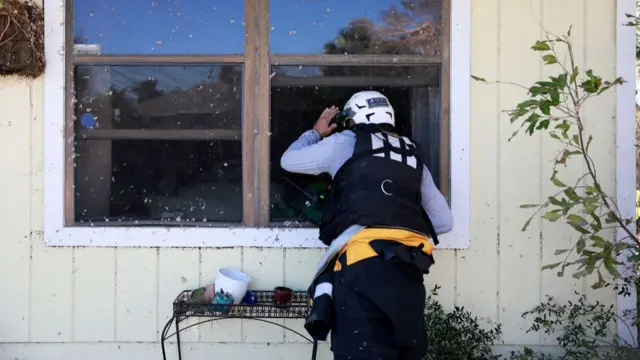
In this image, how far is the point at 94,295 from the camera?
367 centimetres

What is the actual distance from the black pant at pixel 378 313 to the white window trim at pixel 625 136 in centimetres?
147

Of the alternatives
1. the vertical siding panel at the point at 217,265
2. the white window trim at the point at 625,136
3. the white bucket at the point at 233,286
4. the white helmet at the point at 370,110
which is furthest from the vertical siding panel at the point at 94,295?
the white window trim at the point at 625,136

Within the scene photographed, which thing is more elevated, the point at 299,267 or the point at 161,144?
the point at 161,144

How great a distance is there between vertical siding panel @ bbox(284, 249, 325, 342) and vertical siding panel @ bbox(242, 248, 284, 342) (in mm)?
34

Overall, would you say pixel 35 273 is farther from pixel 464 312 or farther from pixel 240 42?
pixel 464 312

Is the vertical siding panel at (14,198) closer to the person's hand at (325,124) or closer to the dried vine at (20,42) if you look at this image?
the dried vine at (20,42)

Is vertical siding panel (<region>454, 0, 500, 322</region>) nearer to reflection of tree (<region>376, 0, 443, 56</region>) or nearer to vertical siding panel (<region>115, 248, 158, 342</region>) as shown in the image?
reflection of tree (<region>376, 0, 443, 56</region>)

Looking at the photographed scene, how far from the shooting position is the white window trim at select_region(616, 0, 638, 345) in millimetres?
3641

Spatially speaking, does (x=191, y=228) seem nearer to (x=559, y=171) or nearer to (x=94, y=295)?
(x=94, y=295)

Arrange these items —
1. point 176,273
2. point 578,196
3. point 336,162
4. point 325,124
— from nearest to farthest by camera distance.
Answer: point 336,162 < point 578,196 < point 325,124 < point 176,273

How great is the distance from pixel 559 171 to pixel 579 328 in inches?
34.8

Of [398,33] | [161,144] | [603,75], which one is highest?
[398,33]

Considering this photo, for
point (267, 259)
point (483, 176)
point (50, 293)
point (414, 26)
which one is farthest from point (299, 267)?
point (414, 26)

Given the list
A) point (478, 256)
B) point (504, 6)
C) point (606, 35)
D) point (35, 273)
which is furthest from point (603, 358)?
point (35, 273)
